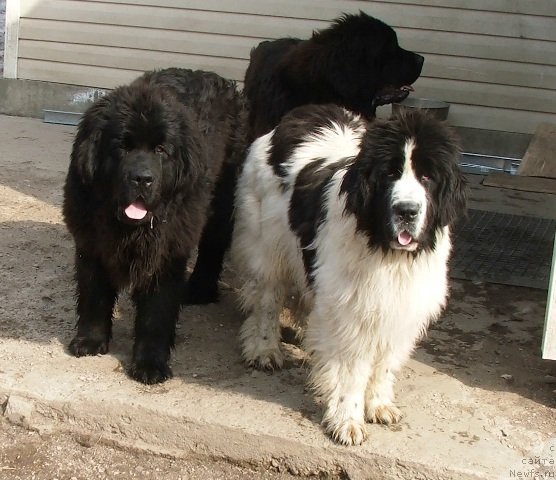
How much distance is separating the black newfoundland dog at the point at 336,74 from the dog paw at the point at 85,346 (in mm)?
1868

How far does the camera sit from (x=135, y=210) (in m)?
4.30

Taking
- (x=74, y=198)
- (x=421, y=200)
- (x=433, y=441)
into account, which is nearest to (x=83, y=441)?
(x=74, y=198)

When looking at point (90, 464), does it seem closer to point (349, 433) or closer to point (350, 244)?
point (349, 433)

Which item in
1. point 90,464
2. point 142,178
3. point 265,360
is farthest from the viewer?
point 265,360

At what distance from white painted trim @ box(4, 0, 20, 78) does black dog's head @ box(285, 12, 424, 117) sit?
4.83 m

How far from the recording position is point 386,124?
372 centimetres

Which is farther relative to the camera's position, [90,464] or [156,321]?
[156,321]

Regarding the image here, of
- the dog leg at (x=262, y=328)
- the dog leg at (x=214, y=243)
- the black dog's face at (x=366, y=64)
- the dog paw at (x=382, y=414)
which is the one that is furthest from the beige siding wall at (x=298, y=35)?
the dog paw at (x=382, y=414)

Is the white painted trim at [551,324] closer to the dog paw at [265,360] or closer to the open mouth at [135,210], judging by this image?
the dog paw at [265,360]

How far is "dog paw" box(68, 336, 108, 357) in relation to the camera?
4.73 m

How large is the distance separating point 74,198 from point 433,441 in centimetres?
219

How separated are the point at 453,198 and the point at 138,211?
61.4 inches

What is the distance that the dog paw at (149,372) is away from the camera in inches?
177

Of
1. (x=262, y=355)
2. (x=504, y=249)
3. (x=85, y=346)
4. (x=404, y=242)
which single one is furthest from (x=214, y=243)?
(x=504, y=249)
